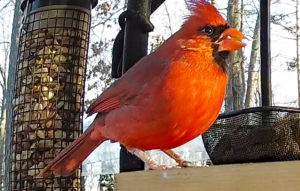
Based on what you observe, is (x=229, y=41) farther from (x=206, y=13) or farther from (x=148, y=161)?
(x=148, y=161)

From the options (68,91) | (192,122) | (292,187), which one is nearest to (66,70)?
(68,91)

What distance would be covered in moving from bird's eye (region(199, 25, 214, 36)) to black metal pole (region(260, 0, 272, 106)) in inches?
14.8

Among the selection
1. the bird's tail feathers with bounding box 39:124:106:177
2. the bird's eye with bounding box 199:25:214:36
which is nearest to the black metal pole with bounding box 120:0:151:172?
the bird's tail feathers with bounding box 39:124:106:177

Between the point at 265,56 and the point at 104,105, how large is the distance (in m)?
0.46

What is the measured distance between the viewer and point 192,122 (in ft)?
2.77

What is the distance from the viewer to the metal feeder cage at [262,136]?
0.98 meters

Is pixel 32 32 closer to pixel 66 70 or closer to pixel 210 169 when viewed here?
pixel 66 70

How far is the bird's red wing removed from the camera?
0.96m

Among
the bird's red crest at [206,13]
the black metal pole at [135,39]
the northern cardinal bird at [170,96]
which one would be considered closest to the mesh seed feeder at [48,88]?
the black metal pole at [135,39]

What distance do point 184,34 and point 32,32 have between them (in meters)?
0.73

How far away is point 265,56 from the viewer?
4.18ft

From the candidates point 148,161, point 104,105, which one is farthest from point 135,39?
point 148,161

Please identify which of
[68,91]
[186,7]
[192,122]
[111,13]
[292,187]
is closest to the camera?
[292,187]

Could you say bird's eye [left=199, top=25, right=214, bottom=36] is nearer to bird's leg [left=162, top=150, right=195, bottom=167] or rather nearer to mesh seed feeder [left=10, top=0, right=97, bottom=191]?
bird's leg [left=162, top=150, right=195, bottom=167]
